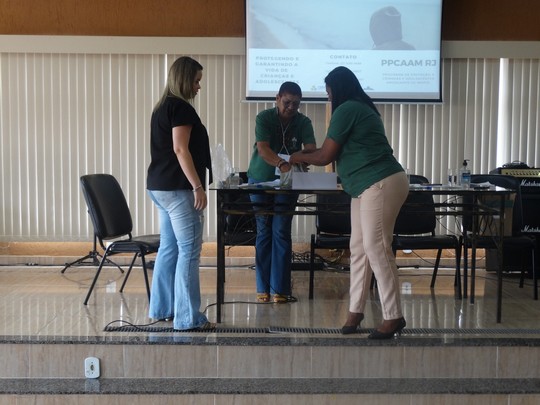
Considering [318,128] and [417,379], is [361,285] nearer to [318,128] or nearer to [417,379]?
[417,379]

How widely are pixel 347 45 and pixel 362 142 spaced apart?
293cm

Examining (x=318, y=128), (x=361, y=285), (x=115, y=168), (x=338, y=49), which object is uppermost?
(x=338, y=49)

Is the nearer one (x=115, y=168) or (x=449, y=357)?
(x=449, y=357)

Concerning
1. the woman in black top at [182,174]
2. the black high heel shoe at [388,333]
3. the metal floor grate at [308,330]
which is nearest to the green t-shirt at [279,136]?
the woman in black top at [182,174]

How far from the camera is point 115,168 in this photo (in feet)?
19.3

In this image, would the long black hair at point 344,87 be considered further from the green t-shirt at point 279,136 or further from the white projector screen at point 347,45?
the white projector screen at point 347,45

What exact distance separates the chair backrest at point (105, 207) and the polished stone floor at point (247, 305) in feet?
1.46

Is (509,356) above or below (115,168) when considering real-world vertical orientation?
below

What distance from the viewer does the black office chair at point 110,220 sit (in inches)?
150

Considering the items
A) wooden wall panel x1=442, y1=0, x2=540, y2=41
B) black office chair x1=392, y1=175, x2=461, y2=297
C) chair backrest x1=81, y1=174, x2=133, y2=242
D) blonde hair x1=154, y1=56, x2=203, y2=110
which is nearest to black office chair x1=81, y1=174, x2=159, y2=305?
chair backrest x1=81, y1=174, x2=133, y2=242

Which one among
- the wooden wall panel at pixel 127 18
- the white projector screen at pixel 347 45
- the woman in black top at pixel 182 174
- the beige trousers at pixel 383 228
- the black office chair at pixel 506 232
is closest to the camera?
the beige trousers at pixel 383 228

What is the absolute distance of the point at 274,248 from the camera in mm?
3941

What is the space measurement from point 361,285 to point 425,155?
2997 mm

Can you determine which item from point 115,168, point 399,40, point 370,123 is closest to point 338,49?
point 399,40
